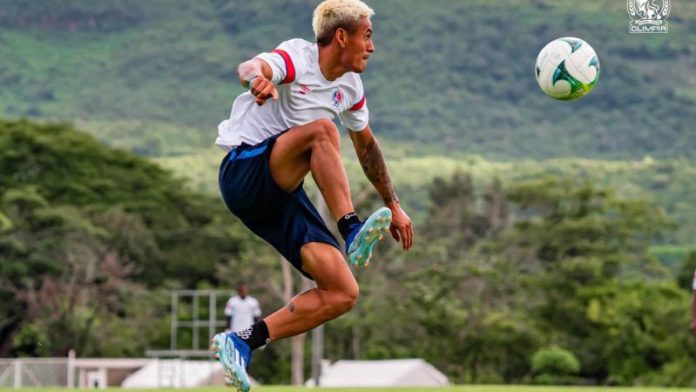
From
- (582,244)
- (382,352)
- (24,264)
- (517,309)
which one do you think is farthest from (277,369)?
(582,244)

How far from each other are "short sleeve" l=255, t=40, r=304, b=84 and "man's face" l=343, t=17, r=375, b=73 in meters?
0.30

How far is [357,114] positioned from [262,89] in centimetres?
153

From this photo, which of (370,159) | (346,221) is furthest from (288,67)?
(370,159)

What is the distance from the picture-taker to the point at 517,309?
64688 millimetres

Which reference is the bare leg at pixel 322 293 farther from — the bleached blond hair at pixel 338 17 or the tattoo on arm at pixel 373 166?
the bleached blond hair at pixel 338 17

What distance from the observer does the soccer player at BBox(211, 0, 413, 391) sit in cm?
855

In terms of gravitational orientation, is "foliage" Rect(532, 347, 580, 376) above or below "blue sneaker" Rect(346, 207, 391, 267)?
below

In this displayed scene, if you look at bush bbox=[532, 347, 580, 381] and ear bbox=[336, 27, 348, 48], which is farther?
bush bbox=[532, 347, 580, 381]

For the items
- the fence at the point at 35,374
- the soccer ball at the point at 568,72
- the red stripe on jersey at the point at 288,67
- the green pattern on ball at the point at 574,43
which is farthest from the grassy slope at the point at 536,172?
the red stripe on jersey at the point at 288,67

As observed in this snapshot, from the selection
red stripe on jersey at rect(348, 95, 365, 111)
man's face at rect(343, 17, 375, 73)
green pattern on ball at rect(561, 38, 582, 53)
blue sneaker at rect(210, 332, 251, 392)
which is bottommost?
blue sneaker at rect(210, 332, 251, 392)

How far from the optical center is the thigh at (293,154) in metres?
8.52

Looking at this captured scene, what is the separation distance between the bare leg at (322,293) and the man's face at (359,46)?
112cm

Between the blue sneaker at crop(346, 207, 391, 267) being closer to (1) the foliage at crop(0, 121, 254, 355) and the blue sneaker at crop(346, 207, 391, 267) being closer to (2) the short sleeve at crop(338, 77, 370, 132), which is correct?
(2) the short sleeve at crop(338, 77, 370, 132)

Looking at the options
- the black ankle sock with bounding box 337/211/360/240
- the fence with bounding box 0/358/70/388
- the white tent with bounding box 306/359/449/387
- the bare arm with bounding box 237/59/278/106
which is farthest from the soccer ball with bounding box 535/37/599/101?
the white tent with bounding box 306/359/449/387
